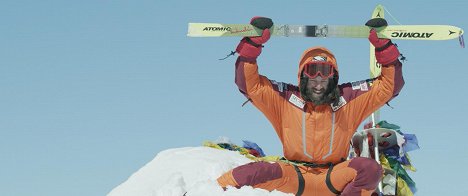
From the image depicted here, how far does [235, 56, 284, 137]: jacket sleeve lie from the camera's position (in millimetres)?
6621

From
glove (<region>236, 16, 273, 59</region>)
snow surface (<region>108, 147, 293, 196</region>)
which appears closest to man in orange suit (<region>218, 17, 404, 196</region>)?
glove (<region>236, 16, 273, 59</region>)

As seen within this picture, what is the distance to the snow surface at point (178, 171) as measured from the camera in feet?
23.7

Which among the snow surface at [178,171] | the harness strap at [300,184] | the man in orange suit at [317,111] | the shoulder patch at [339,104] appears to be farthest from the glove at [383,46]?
the snow surface at [178,171]

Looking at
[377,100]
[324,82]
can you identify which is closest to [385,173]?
[377,100]

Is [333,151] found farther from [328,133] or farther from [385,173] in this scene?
[385,173]

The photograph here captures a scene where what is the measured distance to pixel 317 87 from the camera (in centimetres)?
672

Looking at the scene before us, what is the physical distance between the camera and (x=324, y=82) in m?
6.72

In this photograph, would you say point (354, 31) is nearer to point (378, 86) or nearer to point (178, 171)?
point (378, 86)

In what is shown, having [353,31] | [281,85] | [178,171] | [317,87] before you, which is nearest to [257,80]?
[281,85]

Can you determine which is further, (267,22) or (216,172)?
(216,172)

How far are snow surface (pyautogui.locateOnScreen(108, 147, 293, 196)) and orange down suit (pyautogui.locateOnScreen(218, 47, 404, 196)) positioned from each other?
1029 mm

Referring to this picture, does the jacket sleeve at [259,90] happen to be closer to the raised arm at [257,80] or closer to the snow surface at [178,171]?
the raised arm at [257,80]

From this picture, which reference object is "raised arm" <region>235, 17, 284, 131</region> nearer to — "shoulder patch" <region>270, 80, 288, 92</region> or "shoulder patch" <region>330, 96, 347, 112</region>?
"shoulder patch" <region>270, 80, 288, 92</region>

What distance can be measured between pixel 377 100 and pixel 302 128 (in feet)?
2.80
